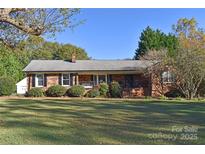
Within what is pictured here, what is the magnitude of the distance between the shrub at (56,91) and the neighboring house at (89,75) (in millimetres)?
2075

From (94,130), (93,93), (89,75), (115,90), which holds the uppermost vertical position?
(89,75)

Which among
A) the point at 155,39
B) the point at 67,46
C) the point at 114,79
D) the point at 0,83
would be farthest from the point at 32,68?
the point at 67,46

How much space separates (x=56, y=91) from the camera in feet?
107

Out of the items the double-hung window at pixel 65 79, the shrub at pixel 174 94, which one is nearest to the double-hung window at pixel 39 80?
the double-hung window at pixel 65 79

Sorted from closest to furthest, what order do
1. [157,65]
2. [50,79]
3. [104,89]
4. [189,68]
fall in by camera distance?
[189,68] < [157,65] < [104,89] < [50,79]

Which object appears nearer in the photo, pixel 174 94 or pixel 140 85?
pixel 174 94

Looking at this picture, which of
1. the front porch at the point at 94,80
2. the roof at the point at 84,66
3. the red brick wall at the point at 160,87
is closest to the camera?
the red brick wall at the point at 160,87

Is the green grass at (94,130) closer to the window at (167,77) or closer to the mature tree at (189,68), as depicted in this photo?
the mature tree at (189,68)

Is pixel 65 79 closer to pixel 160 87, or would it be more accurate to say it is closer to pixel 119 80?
pixel 119 80

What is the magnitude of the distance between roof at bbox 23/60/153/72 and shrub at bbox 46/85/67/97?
2.62 metres

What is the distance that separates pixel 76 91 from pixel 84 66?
4.29m

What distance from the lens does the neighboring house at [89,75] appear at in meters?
35.0

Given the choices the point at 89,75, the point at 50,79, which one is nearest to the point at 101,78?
the point at 89,75
